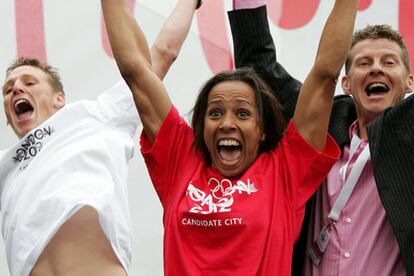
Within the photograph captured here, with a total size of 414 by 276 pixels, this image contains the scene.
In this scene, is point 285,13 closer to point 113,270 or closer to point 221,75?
point 221,75

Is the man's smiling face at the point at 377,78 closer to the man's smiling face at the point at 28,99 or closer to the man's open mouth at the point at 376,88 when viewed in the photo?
the man's open mouth at the point at 376,88

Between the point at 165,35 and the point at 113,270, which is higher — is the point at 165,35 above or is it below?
above

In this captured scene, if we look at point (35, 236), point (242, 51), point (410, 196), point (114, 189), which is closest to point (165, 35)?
point (242, 51)

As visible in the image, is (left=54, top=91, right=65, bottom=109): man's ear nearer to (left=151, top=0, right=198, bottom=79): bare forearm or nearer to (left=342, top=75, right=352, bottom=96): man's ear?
(left=151, top=0, right=198, bottom=79): bare forearm

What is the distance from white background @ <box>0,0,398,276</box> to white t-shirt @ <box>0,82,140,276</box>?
542 mm

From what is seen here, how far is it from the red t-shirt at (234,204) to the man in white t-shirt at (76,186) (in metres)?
0.21

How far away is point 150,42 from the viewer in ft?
10.5

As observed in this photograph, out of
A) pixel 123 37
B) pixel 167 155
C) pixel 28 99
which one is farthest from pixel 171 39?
pixel 28 99

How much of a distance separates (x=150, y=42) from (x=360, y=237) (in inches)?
51.5

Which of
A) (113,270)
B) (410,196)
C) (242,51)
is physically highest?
(242,51)

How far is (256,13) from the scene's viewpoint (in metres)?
2.39

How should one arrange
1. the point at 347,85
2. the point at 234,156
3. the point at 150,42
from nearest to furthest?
1. the point at 234,156
2. the point at 347,85
3. the point at 150,42

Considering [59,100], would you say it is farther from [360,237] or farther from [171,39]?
[360,237]

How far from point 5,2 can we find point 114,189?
1.02 m
